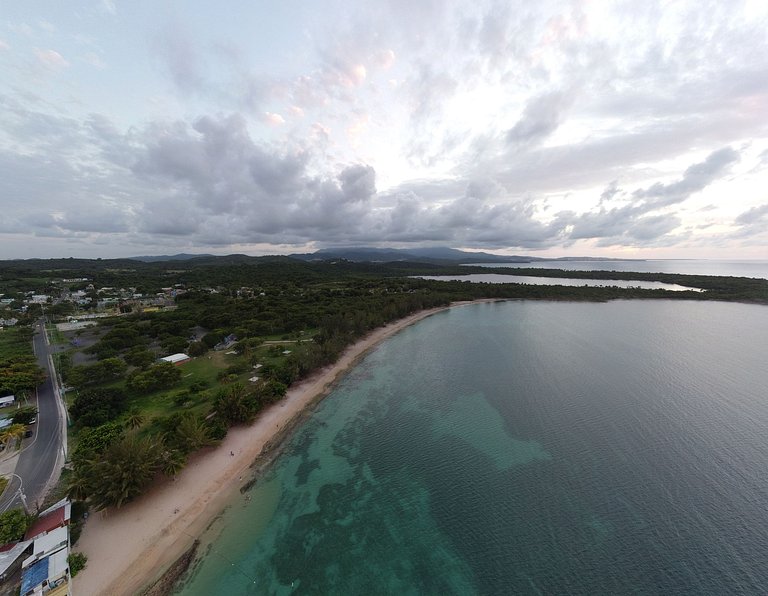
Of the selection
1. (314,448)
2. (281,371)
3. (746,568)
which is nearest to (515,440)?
(746,568)

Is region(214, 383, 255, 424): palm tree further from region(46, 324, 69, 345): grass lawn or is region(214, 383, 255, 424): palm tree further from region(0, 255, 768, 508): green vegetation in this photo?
region(46, 324, 69, 345): grass lawn

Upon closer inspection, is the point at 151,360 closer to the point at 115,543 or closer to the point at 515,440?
the point at 115,543

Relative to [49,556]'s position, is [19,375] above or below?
above

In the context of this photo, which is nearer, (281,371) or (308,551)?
(308,551)

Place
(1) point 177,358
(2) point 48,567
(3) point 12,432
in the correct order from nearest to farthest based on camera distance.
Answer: (2) point 48,567 < (3) point 12,432 < (1) point 177,358

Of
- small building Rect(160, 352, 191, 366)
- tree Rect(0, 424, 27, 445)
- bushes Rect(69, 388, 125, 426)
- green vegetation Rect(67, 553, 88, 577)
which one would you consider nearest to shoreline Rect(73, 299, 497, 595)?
green vegetation Rect(67, 553, 88, 577)

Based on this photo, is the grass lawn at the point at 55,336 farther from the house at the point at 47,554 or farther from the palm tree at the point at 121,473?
the house at the point at 47,554

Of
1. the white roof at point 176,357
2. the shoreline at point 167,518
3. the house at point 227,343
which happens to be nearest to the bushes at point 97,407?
the shoreline at point 167,518

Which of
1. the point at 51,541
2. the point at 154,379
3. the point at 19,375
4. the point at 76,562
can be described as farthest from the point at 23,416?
the point at 76,562

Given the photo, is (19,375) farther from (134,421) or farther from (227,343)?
(227,343)
